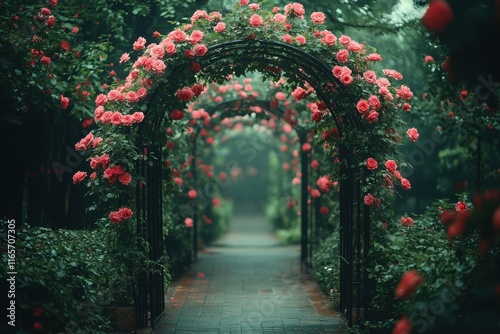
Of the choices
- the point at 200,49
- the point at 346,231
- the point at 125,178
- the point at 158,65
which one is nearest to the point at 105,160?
the point at 125,178

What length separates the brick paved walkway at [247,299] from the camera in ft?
20.0

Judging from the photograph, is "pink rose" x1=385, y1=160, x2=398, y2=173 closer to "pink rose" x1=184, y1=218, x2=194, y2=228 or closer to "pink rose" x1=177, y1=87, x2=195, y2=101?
"pink rose" x1=177, y1=87, x2=195, y2=101

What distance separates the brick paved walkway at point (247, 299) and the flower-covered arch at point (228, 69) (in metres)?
0.54

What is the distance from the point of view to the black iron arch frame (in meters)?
5.64

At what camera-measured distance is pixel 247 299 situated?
7586 mm

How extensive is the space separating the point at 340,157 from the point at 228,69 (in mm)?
1472

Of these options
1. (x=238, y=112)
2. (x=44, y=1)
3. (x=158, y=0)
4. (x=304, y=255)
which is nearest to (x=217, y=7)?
(x=158, y=0)

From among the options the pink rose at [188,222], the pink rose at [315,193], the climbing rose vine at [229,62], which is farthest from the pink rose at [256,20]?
the pink rose at [188,222]

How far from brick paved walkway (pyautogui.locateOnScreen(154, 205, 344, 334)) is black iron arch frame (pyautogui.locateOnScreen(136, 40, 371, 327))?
0.37 m

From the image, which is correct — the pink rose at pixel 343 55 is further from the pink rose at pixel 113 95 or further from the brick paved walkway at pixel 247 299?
the brick paved walkway at pixel 247 299

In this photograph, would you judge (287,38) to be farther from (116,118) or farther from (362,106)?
(116,118)

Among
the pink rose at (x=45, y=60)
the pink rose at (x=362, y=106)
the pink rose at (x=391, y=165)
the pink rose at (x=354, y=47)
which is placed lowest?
the pink rose at (x=391, y=165)

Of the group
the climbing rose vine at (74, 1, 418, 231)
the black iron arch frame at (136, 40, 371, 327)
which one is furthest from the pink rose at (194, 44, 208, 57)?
the black iron arch frame at (136, 40, 371, 327)

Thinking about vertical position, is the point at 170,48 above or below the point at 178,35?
below
